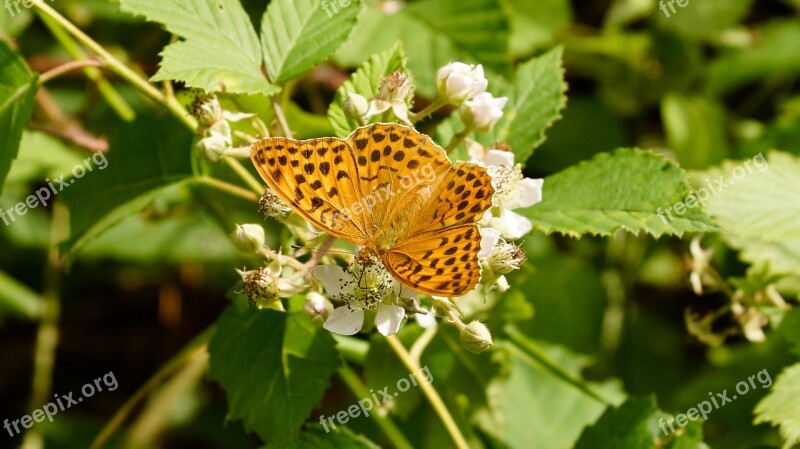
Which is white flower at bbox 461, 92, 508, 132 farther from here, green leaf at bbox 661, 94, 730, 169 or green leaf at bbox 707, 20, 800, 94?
green leaf at bbox 707, 20, 800, 94

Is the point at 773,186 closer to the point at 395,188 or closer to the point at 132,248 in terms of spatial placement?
the point at 395,188

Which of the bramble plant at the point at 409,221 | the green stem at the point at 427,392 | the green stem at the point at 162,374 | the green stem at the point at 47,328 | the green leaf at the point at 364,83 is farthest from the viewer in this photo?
the green stem at the point at 47,328

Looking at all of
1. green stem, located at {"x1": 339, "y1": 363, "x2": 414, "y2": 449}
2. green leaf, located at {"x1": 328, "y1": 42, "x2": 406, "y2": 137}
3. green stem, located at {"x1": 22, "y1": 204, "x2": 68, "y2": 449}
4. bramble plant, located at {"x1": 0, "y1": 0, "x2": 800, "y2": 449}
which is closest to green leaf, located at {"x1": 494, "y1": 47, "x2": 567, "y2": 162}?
bramble plant, located at {"x1": 0, "y1": 0, "x2": 800, "y2": 449}

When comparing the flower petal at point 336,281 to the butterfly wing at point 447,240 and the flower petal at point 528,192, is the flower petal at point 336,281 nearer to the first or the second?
the butterfly wing at point 447,240

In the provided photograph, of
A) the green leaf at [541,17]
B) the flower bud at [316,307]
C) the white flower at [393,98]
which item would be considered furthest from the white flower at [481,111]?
the green leaf at [541,17]

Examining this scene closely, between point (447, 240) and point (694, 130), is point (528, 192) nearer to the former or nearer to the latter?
point (447, 240)

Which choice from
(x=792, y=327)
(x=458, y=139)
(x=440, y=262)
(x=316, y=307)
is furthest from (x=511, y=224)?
(x=792, y=327)
